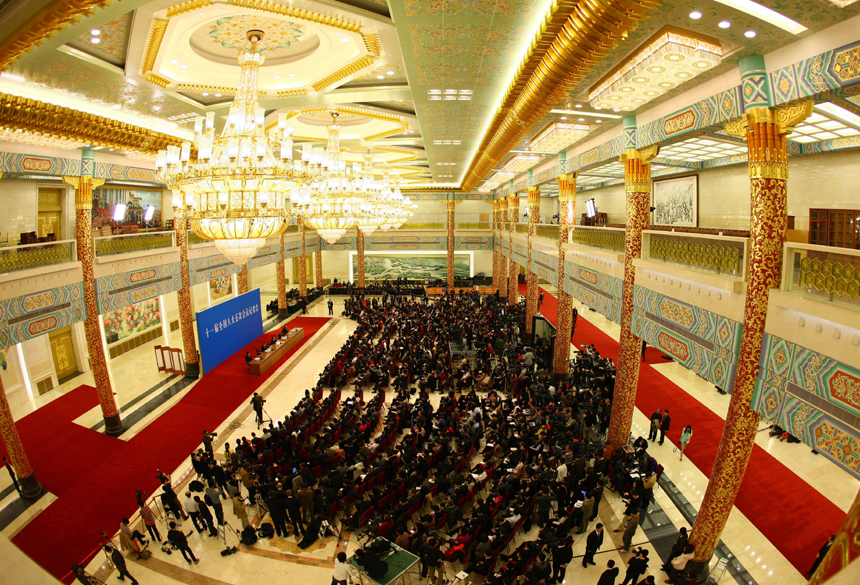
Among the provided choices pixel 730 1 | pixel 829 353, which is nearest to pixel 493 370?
pixel 829 353

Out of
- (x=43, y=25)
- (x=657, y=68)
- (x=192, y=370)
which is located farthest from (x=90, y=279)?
(x=657, y=68)

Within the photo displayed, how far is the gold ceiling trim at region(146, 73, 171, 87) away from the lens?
6.03 meters

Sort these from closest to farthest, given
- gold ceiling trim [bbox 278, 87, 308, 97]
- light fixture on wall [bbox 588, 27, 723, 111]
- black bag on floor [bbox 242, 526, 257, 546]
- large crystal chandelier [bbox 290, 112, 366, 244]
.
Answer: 1. light fixture on wall [bbox 588, 27, 723, 111]
2. black bag on floor [bbox 242, 526, 257, 546]
3. gold ceiling trim [bbox 278, 87, 308, 97]
4. large crystal chandelier [bbox 290, 112, 366, 244]

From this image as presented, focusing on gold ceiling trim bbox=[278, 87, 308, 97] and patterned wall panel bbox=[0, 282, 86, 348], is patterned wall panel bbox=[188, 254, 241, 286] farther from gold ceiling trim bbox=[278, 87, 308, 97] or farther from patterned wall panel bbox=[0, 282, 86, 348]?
gold ceiling trim bbox=[278, 87, 308, 97]

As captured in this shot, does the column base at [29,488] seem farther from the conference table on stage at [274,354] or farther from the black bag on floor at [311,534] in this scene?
the conference table on stage at [274,354]

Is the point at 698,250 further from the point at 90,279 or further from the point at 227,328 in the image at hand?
the point at 227,328

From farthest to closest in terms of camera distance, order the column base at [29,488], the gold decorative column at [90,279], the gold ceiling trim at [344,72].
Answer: the gold decorative column at [90,279] → the column base at [29,488] → the gold ceiling trim at [344,72]

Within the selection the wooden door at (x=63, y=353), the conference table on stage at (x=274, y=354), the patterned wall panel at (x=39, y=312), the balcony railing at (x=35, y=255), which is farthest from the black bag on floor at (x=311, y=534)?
the wooden door at (x=63, y=353)

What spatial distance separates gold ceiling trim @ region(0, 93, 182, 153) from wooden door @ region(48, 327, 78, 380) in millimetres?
8258

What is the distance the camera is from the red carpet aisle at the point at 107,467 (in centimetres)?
687

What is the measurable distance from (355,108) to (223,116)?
249 centimetres

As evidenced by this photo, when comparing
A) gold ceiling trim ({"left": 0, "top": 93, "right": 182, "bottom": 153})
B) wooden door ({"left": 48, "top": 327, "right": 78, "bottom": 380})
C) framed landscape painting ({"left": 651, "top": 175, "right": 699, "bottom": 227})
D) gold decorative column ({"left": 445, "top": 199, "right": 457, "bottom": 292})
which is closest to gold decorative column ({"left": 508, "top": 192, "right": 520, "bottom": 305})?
gold decorative column ({"left": 445, "top": 199, "right": 457, "bottom": 292})

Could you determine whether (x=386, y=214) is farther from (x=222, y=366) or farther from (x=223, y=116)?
(x=222, y=366)

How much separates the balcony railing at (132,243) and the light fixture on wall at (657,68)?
10.4 meters
